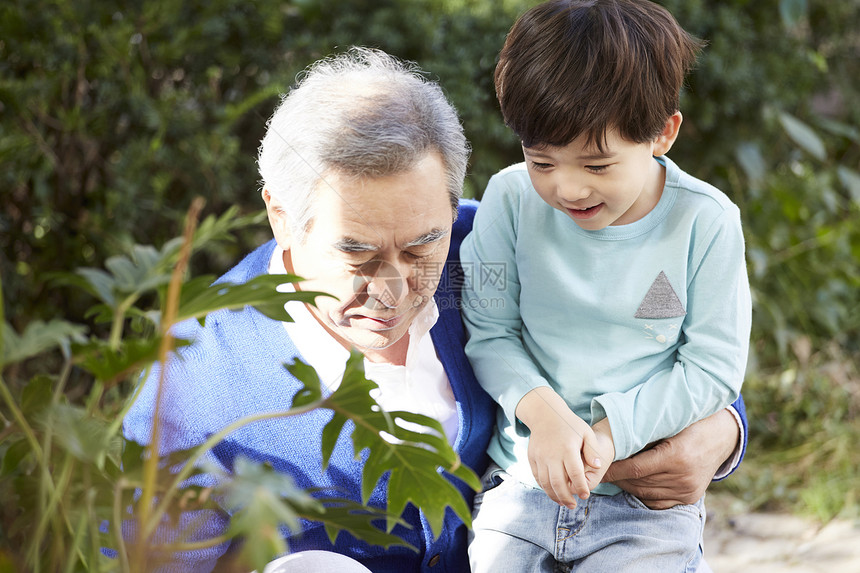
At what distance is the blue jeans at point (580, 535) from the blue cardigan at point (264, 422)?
0.28 ft

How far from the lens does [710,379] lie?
1376 mm

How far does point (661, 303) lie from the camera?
141 centimetres

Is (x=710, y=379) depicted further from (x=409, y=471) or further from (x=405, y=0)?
(x=405, y=0)

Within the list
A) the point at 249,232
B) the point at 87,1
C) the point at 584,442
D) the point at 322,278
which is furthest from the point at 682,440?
the point at 87,1

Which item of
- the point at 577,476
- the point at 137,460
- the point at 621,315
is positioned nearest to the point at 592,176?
the point at 621,315

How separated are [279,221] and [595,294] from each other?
570mm

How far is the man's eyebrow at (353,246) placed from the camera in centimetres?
128

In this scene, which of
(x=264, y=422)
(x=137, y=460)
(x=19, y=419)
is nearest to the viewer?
(x=19, y=419)

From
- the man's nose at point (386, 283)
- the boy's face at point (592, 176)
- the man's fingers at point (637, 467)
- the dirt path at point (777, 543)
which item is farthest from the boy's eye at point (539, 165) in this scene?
the dirt path at point (777, 543)

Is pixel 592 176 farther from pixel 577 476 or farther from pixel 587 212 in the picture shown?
pixel 577 476

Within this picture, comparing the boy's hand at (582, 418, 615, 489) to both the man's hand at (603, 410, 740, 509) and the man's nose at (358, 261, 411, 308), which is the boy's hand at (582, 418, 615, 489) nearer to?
the man's hand at (603, 410, 740, 509)

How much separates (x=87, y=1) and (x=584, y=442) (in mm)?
2094

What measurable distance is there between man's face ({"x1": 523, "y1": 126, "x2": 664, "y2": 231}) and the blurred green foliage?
118 cm

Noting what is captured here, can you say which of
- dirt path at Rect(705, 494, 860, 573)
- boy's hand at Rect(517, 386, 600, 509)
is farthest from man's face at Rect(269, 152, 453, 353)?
dirt path at Rect(705, 494, 860, 573)
